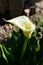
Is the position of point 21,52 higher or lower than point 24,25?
lower

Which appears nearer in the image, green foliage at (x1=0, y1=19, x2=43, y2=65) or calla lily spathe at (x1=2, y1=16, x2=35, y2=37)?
calla lily spathe at (x1=2, y1=16, x2=35, y2=37)

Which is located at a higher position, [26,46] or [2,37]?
[26,46]

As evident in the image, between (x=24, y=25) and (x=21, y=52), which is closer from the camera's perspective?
(x=24, y=25)

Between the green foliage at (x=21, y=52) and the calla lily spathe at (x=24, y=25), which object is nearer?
the calla lily spathe at (x=24, y=25)

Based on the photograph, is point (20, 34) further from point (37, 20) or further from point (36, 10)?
point (36, 10)

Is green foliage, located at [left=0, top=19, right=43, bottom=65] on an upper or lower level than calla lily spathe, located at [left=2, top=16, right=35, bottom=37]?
lower

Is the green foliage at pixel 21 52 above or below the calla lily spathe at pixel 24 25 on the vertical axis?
below

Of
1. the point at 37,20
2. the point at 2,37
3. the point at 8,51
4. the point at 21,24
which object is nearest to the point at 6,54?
the point at 8,51

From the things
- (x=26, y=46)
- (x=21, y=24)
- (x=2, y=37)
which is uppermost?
(x=21, y=24)
